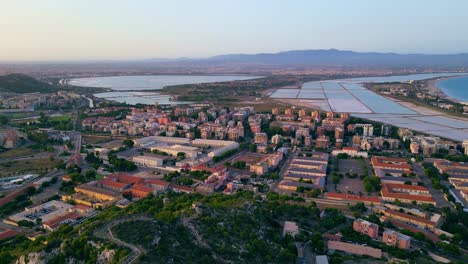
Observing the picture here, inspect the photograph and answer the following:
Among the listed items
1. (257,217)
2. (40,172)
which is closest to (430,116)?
(257,217)

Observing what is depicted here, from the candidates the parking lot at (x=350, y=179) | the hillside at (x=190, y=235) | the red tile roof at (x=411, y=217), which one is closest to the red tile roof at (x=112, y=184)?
the hillside at (x=190, y=235)

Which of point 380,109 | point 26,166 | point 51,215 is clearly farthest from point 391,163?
point 380,109

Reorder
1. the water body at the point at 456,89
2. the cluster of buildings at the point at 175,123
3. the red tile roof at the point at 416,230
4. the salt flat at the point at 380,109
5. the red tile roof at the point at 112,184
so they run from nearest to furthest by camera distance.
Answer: the red tile roof at the point at 416,230 → the red tile roof at the point at 112,184 → the cluster of buildings at the point at 175,123 → the salt flat at the point at 380,109 → the water body at the point at 456,89

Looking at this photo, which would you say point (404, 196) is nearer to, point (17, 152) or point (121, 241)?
point (121, 241)

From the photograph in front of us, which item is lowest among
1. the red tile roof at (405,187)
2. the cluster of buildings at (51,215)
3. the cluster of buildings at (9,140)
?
the cluster of buildings at (51,215)

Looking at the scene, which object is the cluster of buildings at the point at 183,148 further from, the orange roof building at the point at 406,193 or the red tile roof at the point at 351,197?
the orange roof building at the point at 406,193

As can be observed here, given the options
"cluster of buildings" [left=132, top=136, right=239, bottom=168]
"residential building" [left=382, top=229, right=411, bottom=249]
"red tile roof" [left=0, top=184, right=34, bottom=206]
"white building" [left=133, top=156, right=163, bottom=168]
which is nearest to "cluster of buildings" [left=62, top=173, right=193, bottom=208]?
"red tile roof" [left=0, top=184, right=34, bottom=206]

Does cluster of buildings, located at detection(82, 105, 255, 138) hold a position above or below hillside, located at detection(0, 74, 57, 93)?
below

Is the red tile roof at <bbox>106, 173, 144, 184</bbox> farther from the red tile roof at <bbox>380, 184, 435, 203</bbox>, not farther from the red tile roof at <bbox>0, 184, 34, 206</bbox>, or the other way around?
the red tile roof at <bbox>380, 184, 435, 203</bbox>

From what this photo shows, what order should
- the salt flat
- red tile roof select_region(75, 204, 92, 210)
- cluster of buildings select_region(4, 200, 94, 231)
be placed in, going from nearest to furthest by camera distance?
cluster of buildings select_region(4, 200, 94, 231) → red tile roof select_region(75, 204, 92, 210) → the salt flat

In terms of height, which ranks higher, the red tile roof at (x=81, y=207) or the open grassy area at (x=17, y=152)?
the open grassy area at (x=17, y=152)
